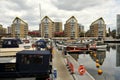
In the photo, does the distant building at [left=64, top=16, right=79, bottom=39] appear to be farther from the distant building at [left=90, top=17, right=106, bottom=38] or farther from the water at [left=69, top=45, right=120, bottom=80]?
the water at [left=69, top=45, right=120, bottom=80]

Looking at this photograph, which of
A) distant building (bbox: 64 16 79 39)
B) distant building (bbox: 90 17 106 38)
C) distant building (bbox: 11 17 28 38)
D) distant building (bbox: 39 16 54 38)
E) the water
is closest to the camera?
the water

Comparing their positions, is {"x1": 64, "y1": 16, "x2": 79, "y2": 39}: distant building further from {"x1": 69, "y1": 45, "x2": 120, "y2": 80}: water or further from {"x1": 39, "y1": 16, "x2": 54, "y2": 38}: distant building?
{"x1": 69, "y1": 45, "x2": 120, "y2": 80}: water

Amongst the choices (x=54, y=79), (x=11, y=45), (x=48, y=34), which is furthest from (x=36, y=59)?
(x=48, y=34)

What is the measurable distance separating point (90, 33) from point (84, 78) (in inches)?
6919

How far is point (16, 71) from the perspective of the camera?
722 inches

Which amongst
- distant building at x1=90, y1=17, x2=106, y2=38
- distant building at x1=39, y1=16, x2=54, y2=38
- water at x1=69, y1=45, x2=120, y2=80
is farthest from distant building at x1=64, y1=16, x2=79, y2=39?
water at x1=69, y1=45, x2=120, y2=80

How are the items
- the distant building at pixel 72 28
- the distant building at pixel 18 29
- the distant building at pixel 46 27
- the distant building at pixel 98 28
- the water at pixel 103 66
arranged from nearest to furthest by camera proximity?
the water at pixel 103 66 < the distant building at pixel 46 27 < the distant building at pixel 72 28 < the distant building at pixel 18 29 < the distant building at pixel 98 28

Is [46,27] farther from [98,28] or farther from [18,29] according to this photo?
[98,28]

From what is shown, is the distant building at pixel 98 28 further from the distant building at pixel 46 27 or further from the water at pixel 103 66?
the water at pixel 103 66

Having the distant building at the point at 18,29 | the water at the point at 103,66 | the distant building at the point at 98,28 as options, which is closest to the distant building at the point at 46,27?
the distant building at the point at 18,29

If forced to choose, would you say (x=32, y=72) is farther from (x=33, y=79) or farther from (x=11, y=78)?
(x=11, y=78)

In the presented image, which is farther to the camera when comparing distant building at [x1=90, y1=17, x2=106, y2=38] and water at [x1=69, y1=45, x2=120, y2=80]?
distant building at [x1=90, y1=17, x2=106, y2=38]

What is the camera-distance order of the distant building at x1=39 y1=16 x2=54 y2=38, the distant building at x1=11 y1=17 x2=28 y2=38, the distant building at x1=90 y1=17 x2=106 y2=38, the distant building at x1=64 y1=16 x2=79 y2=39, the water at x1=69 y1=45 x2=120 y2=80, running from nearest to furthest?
1. the water at x1=69 y1=45 x2=120 y2=80
2. the distant building at x1=39 y1=16 x2=54 y2=38
3. the distant building at x1=64 y1=16 x2=79 y2=39
4. the distant building at x1=11 y1=17 x2=28 y2=38
5. the distant building at x1=90 y1=17 x2=106 y2=38

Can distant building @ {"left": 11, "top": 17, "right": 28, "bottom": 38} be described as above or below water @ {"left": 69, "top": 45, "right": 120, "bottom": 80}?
above
